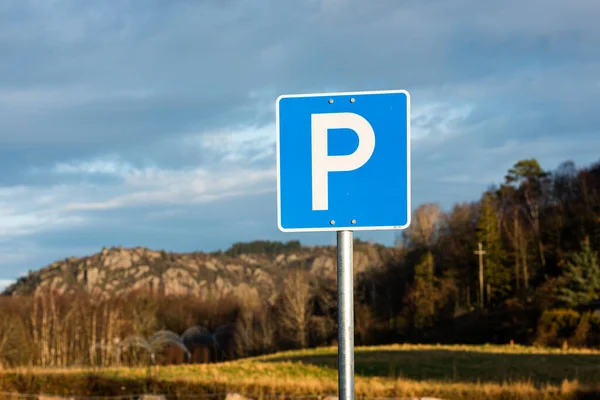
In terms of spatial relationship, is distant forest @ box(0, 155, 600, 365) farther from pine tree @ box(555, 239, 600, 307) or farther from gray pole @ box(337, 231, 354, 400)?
gray pole @ box(337, 231, 354, 400)

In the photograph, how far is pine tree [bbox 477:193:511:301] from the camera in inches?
2940

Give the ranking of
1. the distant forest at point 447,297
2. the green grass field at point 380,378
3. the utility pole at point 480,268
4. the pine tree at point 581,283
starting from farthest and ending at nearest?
the utility pole at point 480,268, the distant forest at point 447,297, the pine tree at point 581,283, the green grass field at point 380,378

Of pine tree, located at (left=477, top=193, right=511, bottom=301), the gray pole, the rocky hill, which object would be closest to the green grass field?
the gray pole

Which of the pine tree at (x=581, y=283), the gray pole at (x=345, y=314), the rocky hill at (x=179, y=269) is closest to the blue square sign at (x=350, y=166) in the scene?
the gray pole at (x=345, y=314)

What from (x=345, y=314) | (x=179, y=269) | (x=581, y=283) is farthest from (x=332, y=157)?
(x=179, y=269)

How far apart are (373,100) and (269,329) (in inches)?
3230

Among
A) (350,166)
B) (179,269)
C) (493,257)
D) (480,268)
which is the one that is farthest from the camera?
(179,269)

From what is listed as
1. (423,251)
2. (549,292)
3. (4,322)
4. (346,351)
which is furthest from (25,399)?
(423,251)

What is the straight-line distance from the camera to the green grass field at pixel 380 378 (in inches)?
764

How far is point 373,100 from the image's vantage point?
402 centimetres

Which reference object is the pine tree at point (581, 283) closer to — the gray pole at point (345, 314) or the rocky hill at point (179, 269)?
the gray pole at point (345, 314)

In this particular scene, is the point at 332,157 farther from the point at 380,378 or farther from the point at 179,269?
the point at 179,269

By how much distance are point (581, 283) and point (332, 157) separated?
58154mm

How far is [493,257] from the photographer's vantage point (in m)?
75.6
